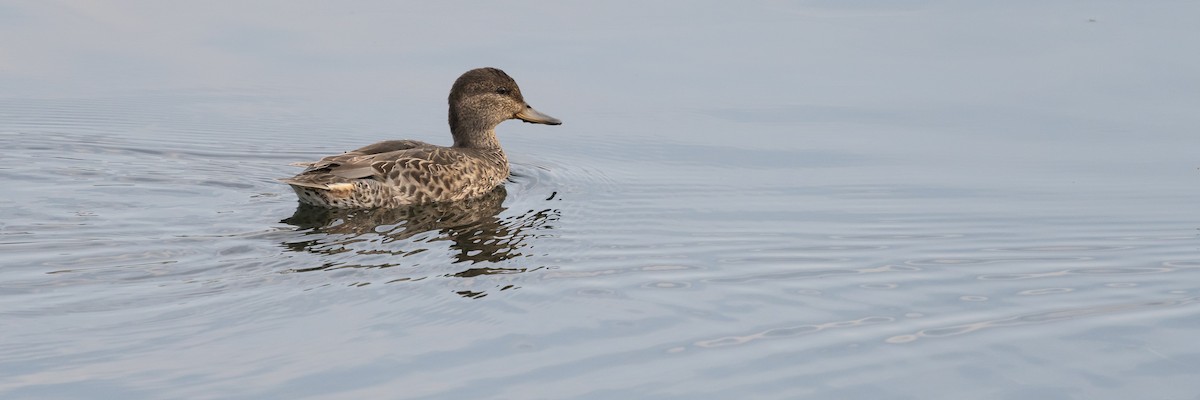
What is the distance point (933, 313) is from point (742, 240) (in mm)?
1711

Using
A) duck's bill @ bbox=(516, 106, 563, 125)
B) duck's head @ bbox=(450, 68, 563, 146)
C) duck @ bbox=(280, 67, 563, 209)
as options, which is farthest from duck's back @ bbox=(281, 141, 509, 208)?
duck's bill @ bbox=(516, 106, 563, 125)

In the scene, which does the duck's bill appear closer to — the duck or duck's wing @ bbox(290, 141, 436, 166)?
the duck

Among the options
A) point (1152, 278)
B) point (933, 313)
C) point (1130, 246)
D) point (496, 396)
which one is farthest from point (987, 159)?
point (496, 396)

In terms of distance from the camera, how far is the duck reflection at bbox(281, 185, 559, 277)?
8484mm

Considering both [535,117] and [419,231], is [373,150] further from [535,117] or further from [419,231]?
[535,117]

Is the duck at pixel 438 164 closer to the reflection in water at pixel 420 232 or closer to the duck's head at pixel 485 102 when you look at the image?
the duck's head at pixel 485 102

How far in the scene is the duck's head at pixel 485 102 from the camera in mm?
11477

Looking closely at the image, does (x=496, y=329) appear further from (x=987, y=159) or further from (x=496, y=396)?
(x=987, y=159)

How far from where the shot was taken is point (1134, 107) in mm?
11492

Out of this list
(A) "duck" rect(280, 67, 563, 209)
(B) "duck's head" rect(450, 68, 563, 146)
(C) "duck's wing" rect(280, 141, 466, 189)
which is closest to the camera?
(C) "duck's wing" rect(280, 141, 466, 189)

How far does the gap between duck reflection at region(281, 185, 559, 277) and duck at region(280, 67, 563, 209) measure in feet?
0.30

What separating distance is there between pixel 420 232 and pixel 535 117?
2732mm

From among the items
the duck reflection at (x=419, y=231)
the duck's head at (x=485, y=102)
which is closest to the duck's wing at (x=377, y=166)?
the duck reflection at (x=419, y=231)

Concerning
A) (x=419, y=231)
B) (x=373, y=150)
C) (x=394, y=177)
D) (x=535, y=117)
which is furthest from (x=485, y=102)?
(x=419, y=231)
